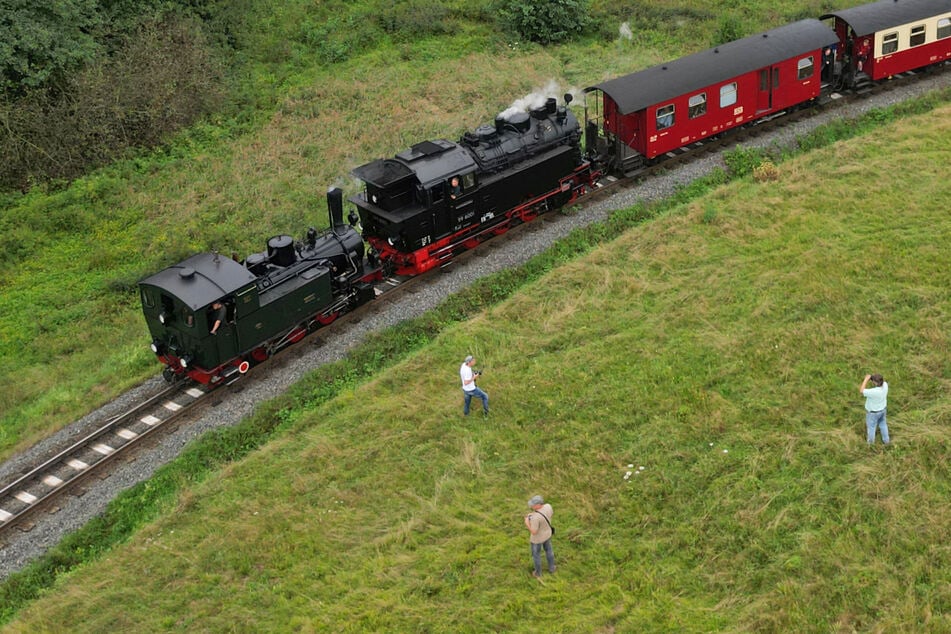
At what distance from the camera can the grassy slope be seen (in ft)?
41.9

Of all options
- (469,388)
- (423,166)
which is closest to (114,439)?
(469,388)

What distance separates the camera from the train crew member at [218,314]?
18.0 m

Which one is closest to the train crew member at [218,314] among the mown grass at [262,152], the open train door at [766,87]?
the mown grass at [262,152]

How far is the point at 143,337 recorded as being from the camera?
73.7ft

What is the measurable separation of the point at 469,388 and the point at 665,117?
1253 centimetres

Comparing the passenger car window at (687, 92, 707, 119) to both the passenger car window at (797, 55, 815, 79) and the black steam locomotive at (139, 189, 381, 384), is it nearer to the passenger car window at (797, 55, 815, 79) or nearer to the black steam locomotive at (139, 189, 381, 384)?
the passenger car window at (797, 55, 815, 79)

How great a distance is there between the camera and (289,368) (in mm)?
19719

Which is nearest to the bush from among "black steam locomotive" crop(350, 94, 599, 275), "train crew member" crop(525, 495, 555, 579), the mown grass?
the mown grass

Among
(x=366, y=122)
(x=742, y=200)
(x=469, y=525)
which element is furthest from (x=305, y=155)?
(x=469, y=525)

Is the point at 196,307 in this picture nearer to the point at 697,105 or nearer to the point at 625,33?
the point at 697,105

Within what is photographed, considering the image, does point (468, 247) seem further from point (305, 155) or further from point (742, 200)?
point (305, 155)

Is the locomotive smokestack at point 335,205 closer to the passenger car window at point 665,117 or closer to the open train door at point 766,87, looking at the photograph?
the passenger car window at point 665,117

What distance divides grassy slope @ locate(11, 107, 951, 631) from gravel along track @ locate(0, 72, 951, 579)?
1.62m

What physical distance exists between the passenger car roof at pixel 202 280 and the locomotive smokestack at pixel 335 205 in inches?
121
